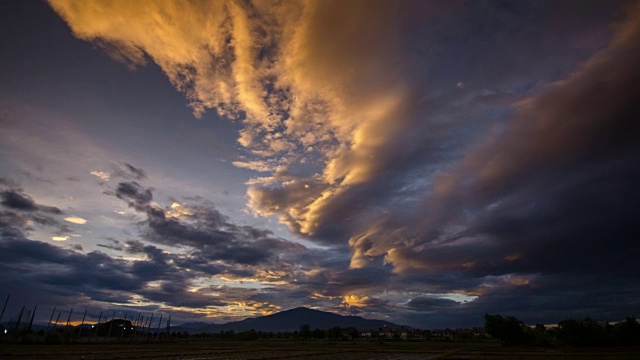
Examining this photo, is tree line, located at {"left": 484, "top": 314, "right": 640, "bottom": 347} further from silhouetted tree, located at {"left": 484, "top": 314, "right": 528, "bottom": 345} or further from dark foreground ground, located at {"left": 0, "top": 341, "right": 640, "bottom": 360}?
dark foreground ground, located at {"left": 0, "top": 341, "right": 640, "bottom": 360}

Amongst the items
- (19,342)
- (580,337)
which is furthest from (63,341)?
(580,337)

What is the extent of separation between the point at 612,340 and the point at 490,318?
3785 cm

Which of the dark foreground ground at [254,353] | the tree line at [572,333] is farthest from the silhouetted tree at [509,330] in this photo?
the dark foreground ground at [254,353]

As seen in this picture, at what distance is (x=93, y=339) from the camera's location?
106 metres

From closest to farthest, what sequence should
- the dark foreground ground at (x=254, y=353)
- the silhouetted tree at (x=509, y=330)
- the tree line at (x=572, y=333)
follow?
the dark foreground ground at (x=254, y=353), the tree line at (x=572, y=333), the silhouetted tree at (x=509, y=330)

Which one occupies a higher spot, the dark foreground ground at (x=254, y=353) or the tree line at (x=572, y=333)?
the tree line at (x=572, y=333)

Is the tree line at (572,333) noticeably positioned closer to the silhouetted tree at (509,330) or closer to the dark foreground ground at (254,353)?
the silhouetted tree at (509,330)

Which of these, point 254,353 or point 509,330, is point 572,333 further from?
point 254,353

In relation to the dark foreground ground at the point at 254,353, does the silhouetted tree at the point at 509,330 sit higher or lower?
higher

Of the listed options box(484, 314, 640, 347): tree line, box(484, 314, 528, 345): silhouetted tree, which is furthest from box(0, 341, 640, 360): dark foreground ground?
box(484, 314, 528, 345): silhouetted tree

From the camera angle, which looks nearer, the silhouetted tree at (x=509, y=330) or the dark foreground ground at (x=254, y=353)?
the dark foreground ground at (x=254, y=353)

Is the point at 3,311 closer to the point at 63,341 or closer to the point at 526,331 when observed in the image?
the point at 63,341

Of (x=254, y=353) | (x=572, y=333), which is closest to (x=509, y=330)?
(x=572, y=333)

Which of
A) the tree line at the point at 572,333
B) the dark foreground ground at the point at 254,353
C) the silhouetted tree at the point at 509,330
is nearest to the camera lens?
the dark foreground ground at the point at 254,353
